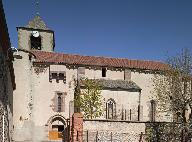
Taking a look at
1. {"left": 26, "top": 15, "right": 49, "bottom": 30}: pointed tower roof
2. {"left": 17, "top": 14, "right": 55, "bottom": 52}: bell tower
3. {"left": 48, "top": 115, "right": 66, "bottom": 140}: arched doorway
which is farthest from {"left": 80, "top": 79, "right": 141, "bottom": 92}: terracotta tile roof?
{"left": 26, "top": 15, "right": 49, "bottom": 30}: pointed tower roof

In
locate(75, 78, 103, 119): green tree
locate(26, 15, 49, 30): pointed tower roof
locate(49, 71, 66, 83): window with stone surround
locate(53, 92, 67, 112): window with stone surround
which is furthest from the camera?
locate(26, 15, 49, 30): pointed tower roof

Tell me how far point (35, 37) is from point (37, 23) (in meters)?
2.87

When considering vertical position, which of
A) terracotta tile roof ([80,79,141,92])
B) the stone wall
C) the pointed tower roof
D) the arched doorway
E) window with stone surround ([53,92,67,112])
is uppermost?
the pointed tower roof

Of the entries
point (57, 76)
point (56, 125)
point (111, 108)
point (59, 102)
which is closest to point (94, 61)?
point (57, 76)

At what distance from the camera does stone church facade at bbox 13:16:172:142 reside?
128 feet

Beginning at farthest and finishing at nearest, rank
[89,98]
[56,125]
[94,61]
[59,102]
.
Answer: [94,61]
[59,102]
[56,125]
[89,98]

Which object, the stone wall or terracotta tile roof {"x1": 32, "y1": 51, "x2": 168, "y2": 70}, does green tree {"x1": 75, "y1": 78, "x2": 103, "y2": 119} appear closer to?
terracotta tile roof {"x1": 32, "y1": 51, "x2": 168, "y2": 70}

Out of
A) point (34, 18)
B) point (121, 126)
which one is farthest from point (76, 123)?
point (34, 18)

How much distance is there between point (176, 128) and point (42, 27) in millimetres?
29672

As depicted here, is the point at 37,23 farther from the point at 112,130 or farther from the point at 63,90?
the point at 112,130

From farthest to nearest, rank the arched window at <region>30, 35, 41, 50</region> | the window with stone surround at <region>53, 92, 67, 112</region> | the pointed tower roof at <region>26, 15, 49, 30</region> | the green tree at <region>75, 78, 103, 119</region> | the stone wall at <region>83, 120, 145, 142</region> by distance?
the pointed tower roof at <region>26, 15, 49, 30</region> → the arched window at <region>30, 35, 41, 50</region> → the window with stone surround at <region>53, 92, 67, 112</region> → the green tree at <region>75, 78, 103, 119</region> → the stone wall at <region>83, 120, 145, 142</region>

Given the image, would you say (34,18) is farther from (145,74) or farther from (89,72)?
(145,74)

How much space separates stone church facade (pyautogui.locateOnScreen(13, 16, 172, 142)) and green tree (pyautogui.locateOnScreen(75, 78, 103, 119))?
64.8 inches

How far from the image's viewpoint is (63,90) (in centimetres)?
4156
